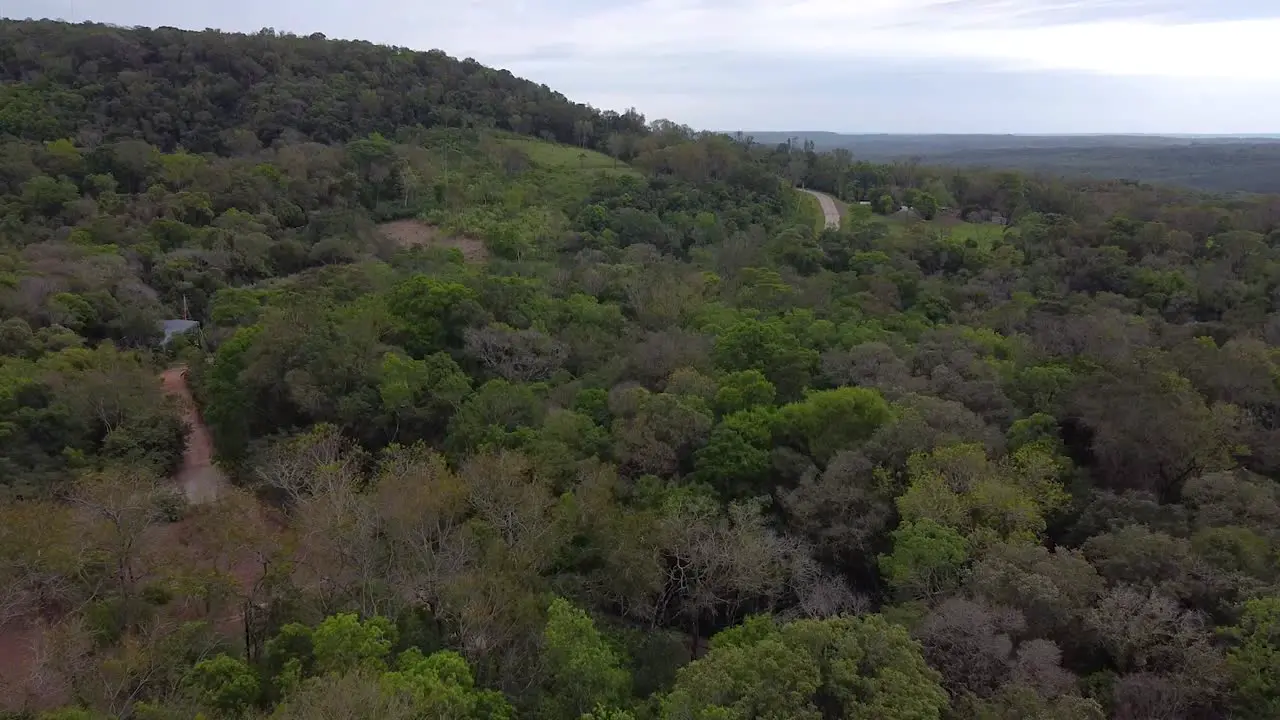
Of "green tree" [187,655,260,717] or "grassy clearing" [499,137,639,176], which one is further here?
"grassy clearing" [499,137,639,176]

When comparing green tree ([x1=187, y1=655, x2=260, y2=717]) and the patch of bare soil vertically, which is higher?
the patch of bare soil

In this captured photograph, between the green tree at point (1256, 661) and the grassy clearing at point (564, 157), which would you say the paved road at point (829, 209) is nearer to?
the grassy clearing at point (564, 157)

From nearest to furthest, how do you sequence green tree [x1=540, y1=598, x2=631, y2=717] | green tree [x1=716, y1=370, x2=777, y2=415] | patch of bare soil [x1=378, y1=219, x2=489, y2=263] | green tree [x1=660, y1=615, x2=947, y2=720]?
green tree [x1=660, y1=615, x2=947, y2=720] < green tree [x1=540, y1=598, x2=631, y2=717] < green tree [x1=716, y1=370, x2=777, y2=415] < patch of bare soil [x1=378, y1=219, x2=489, y2=263]

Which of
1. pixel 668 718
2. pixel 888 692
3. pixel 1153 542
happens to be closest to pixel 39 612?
pixel 668 718

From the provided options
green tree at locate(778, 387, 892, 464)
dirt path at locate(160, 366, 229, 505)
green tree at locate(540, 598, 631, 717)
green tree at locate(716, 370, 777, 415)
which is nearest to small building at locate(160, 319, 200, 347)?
dirt path at locate(160, 366, 229, 505)

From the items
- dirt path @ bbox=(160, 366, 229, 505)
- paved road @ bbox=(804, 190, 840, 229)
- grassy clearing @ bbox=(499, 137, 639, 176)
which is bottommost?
dirt path @ bbox=(160, 366, 229, 505)

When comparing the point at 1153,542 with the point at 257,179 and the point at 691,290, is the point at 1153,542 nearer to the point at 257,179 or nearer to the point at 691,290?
the point at 691,290

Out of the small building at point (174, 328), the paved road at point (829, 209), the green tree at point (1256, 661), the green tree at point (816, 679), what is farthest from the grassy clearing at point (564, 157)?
the green tree at point (1256, 661)

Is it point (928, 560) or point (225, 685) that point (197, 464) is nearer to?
point (225, 685)

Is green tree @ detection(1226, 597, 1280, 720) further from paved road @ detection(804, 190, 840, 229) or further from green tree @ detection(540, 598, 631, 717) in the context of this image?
paved road @ detection(804, 190, 840, 229)
